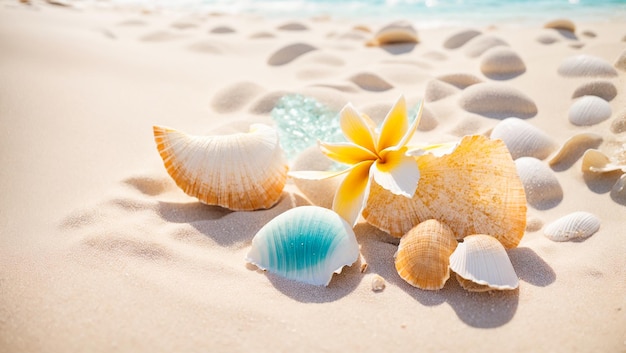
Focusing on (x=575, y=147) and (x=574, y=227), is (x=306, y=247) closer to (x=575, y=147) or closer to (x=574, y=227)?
(x=574, y=227)

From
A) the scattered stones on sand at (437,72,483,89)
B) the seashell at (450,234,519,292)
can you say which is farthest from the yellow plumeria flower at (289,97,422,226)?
the scattered stones on sand at (437,72,483,89)

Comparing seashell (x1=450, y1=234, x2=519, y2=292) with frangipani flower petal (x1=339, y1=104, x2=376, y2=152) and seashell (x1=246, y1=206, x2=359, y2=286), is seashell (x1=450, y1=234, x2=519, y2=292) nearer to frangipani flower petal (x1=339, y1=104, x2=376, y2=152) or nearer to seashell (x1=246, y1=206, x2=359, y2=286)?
seashell (x1=246, y1=206, x2=359, y2=286)

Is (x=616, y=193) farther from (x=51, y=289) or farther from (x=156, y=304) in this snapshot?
(x=51, y=289)

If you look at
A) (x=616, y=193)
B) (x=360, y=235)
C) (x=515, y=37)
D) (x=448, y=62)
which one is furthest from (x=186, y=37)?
(x=616, y=193)

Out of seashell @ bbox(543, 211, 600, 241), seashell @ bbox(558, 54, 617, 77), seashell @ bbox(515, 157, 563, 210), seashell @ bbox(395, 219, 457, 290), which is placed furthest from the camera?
seashell @ bbox(558, 54, 617, 77)

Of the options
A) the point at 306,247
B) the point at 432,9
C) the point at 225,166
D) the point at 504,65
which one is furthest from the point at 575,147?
the point at 432,9

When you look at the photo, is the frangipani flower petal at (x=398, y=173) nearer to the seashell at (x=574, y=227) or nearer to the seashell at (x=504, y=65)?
the seashell at (x=574, y=227)

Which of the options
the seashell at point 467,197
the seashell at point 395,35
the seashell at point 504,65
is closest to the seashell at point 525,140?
the seashell at point 467,197
